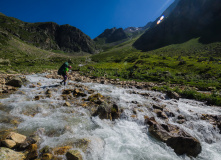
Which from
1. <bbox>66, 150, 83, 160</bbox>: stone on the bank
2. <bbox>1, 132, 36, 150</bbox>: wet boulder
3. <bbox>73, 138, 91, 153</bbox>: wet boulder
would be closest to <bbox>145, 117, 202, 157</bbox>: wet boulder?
<bbox>73, 138, 91, 153</bbox>: wet boulder

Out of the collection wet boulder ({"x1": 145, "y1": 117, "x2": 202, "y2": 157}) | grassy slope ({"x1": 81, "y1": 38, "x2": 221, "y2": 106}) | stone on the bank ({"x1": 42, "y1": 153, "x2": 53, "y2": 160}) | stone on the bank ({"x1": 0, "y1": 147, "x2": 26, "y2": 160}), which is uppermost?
grassy slope ({"x1": 81, "y1": 38, "x2": 221, "y2": 106})

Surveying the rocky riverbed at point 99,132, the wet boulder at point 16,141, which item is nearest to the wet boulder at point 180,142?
the rocky riverbed at point 99,132

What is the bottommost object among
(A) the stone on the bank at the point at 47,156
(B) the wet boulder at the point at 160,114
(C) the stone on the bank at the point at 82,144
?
(B) the wet boulder at the point at 160,114

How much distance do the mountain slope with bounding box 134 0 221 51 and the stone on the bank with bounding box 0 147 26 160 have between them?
165 metres

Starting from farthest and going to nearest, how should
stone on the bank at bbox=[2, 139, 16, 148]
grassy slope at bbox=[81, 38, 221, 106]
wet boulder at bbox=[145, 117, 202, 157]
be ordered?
grassy slope at bbox=[81, 38, 221, 106] < wet boulder at bbox=[145, 117, 202, 157] < stone on the bank at bbox=[2, 139, 16, 148]

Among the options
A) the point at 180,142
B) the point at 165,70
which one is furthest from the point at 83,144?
the point at 165,70

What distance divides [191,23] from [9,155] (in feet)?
727

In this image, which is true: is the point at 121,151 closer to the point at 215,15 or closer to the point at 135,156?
the point at 135,156

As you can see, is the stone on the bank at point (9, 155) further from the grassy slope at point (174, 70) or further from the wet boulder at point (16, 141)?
the grassy slope at point (174, 70)

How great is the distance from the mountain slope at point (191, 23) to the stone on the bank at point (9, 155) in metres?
165

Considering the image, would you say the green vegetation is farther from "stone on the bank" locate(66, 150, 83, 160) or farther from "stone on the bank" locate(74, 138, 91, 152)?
"stone on the bank" locate(66, 150, 83, 160)

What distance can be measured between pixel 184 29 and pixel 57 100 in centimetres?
21094

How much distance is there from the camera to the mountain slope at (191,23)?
140 m

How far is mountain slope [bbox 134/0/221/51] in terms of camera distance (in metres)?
140
